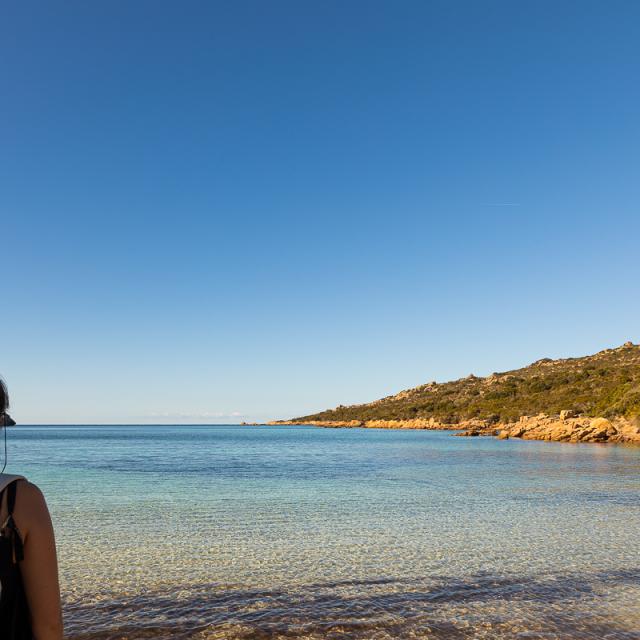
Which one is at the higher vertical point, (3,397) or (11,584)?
(3,397)

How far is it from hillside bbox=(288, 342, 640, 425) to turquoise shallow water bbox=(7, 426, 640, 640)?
187 ft

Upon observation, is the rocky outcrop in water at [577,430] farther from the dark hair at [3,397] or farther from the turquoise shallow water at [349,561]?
the dark hair at [3,397]

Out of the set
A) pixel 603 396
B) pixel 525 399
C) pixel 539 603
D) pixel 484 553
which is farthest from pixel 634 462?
pixel 525 399

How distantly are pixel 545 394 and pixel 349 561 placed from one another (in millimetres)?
111759

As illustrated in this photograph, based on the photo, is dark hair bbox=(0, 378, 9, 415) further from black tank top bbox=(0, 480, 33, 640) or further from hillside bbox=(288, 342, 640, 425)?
hillside bbox=(288, 342, 640, 425)

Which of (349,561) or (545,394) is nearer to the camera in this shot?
(349,561)

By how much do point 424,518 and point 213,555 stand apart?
8.17 metres

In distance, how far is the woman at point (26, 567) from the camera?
2.67 metres

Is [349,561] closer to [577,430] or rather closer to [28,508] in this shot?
[28,508]

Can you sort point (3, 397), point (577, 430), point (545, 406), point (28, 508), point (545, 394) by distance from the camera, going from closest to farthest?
point (28, 508), point (3, 397), point (577, 430), point (545, 406), point (545, 394)

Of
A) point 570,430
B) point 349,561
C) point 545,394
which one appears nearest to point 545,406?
point 545,394

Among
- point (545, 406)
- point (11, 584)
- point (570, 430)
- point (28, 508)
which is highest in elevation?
point (28, 508)

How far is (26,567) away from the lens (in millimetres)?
2758

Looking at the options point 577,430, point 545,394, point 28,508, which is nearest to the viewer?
point 28,508
